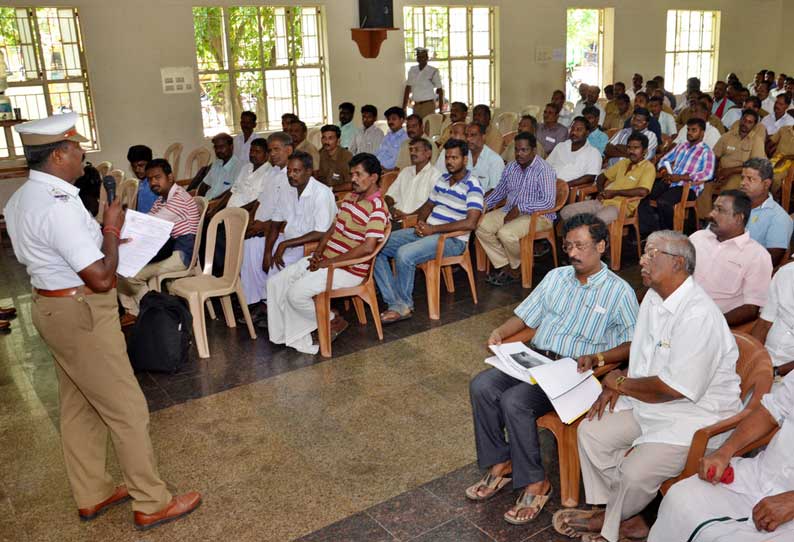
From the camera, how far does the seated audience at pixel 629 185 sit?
575cm

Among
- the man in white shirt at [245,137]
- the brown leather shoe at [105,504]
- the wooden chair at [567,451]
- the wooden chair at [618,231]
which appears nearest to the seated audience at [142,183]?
the man in white shirt at [245,137]

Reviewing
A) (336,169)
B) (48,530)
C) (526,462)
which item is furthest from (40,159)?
(336,169)

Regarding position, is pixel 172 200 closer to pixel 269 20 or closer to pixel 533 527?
pixel 533 527

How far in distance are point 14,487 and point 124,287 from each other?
77.1 inches

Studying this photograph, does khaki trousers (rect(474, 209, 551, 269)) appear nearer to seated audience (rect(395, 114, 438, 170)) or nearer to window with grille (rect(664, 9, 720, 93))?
seated audience (rect(395, 114, 438, 170))

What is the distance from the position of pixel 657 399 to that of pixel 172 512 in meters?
1.83

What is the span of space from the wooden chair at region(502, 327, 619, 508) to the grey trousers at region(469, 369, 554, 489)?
0.16ft

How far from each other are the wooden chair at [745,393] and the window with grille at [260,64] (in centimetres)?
827

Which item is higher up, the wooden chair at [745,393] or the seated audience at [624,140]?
the seated audience at [624,140]

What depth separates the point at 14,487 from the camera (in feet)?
10.3

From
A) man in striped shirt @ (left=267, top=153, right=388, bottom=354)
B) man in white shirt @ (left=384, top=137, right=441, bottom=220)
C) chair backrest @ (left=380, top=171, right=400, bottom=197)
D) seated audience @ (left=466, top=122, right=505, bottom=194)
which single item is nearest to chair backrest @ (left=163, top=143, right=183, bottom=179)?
chair backrest @ (left=380, top=171, right=400, bottom=197)

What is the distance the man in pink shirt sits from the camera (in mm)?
3277

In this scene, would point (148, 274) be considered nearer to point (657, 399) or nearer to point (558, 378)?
point (558, 378)

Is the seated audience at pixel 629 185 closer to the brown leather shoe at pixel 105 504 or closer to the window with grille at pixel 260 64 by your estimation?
the brown leather shoe at pixel 105 504
